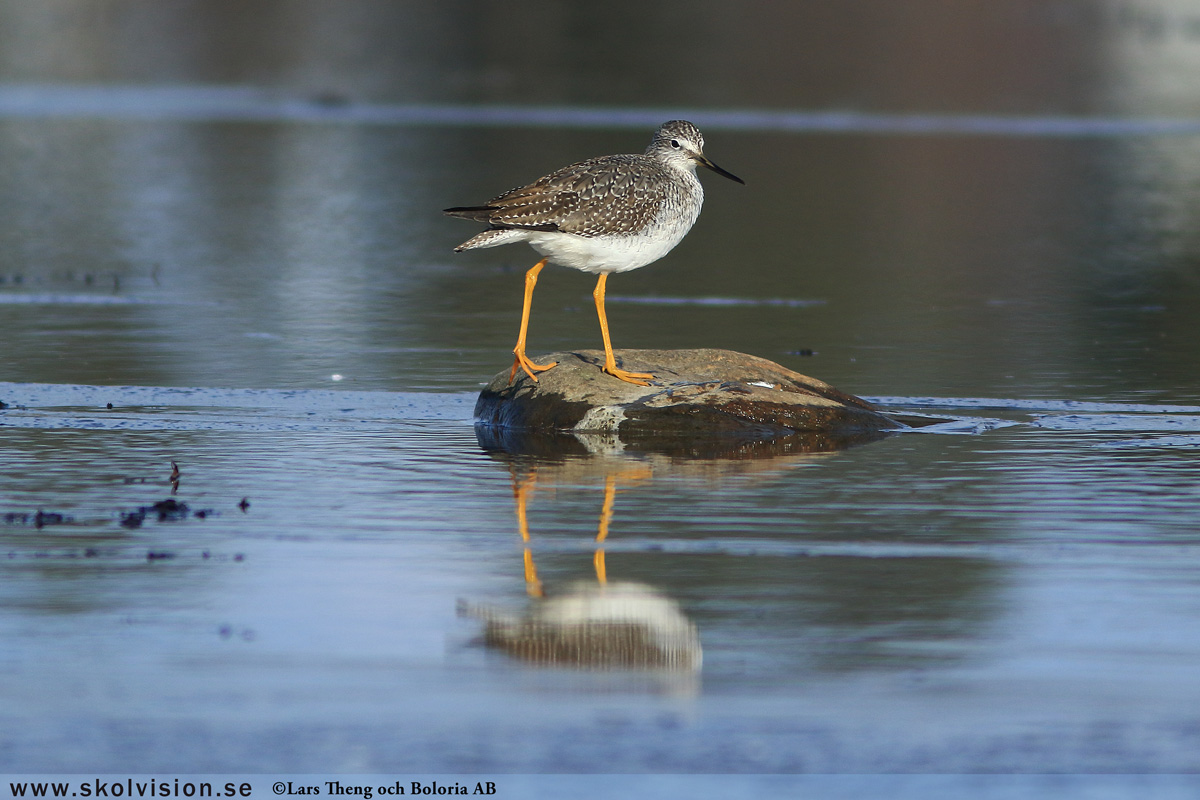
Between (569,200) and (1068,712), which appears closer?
(1068,712)

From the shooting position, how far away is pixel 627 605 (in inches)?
309

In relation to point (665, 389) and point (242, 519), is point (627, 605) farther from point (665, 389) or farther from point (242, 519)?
point (665, 389)

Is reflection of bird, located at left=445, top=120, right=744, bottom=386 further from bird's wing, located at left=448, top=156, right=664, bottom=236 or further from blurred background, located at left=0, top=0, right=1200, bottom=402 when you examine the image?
blurred background, located at left=0, top=0, right=1200, bottom=402

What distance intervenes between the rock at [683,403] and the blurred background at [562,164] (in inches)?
63.6

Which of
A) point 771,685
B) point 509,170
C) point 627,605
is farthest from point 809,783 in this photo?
point 509,170

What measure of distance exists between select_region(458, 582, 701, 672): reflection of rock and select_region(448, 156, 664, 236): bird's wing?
432cm

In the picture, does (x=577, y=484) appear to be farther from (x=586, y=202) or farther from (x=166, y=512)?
(x=586, y=202)

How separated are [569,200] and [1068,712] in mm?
6226

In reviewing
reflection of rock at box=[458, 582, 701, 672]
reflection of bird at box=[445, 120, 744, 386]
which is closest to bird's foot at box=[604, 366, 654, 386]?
reflection of bird at box=[445, 120, 744, 386]

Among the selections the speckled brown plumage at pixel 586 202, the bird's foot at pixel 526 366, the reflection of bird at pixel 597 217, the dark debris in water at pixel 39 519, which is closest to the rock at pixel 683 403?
the bird's foot at pixel 526 366

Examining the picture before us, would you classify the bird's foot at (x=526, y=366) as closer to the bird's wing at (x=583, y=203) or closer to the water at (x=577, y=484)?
the water at (x=577, y=484)

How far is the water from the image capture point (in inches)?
Result: 258

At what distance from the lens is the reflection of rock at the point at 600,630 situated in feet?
23.6

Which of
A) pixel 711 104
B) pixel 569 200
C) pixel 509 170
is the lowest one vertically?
pixel 569 200
